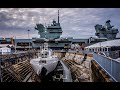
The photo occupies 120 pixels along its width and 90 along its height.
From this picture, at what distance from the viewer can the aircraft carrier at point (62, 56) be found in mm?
10072

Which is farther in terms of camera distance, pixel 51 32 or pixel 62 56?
pixel 51 32

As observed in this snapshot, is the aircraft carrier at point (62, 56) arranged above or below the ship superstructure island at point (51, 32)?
below

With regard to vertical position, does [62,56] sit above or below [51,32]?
below

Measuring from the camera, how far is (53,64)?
1152 centimetres

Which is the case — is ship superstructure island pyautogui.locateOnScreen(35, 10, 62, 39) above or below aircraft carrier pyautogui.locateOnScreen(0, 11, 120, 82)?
above

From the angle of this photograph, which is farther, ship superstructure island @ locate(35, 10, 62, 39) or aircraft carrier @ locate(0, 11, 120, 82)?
ship superstructure island @ locate(35, 10, 62, 39)

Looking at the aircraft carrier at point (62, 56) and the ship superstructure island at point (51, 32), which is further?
the ship superstructure island at point (51, 32)

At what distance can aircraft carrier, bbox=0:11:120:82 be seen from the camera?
397 inches

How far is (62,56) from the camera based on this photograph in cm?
2934
